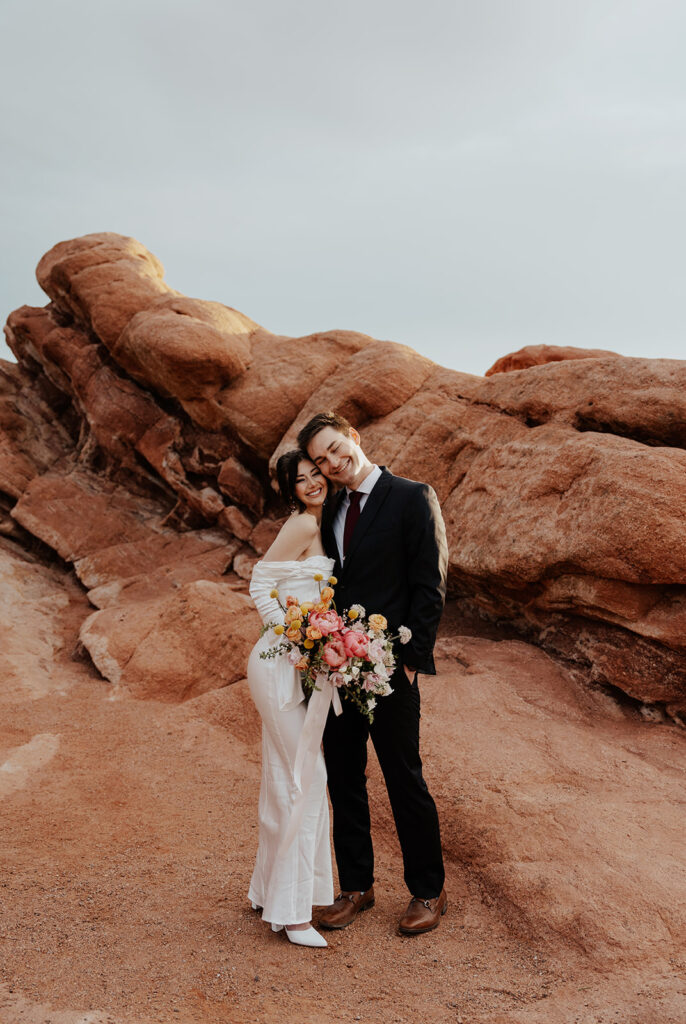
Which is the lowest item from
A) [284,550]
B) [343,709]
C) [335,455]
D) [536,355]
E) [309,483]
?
[343,709]

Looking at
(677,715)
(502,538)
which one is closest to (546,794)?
(677,715)

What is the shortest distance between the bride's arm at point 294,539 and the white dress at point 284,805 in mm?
83

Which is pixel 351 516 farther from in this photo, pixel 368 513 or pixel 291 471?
pixel 291 471

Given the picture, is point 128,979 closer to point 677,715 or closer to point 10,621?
point 677,715

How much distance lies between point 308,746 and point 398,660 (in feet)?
2.37

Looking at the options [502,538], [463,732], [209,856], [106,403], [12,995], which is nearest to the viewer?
[12,995]

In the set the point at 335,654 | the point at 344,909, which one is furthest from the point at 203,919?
the point at 335,654

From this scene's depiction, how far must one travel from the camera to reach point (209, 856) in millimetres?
5379

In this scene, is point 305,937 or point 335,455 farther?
point 335,455

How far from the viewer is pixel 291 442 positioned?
11.0 m

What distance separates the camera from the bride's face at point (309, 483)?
4531 millimetres

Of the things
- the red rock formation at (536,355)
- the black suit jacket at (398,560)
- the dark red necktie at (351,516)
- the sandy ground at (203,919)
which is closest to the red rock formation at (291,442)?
the red rock formation at (536,355)

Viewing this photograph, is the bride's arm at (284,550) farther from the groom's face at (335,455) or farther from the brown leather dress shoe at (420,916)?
the brown leather dress shoe at (420,916)

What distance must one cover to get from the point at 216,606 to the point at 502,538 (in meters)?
3.72
